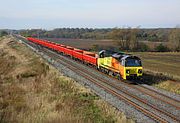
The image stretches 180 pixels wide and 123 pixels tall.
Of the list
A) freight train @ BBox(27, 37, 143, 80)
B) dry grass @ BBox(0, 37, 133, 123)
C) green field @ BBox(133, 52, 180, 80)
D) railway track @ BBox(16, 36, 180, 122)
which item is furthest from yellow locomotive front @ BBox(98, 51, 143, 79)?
green field @ BBox(133, 52, 180, 80)

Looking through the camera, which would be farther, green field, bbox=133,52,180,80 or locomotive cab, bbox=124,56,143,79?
green field, bbox=133,52,180,80

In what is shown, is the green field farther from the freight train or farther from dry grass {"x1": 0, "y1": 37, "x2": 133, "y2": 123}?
dry grass {"x1": 0, "y1": 37, "x2": 133, "y2": 123}

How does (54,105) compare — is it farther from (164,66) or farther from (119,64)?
(164,66)

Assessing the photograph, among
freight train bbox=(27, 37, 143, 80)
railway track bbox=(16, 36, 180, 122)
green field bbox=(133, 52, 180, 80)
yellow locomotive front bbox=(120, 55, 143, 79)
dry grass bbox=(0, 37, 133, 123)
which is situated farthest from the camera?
green field bbox=(133, 52, 180, 80)

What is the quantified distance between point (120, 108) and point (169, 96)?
15.3 feet

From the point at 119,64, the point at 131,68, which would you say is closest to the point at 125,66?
the point at 131,68

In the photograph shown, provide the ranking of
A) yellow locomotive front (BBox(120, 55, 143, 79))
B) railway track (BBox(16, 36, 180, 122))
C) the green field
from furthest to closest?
1. the green field
2. yellow locomotive front (BBox(120, 55, 143, 79))
3. railway track (BBox(16, 36, 180, 122))

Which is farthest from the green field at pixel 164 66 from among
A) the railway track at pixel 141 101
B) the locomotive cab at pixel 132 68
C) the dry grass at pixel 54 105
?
the dry grass at pixel 54 105

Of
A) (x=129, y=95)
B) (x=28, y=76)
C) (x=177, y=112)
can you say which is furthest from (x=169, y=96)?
(x=28, y=76)

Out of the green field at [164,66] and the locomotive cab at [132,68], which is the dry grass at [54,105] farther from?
the green field at [164,66]

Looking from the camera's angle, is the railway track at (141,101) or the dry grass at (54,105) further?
the railway track at (141,101)

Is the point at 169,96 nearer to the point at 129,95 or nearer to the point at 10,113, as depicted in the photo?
the point at 129,95

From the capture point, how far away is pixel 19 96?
20438 mm

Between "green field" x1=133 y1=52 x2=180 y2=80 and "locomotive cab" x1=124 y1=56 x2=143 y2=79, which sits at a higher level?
"locomotive cab" x1=124 y1=56 x2=143 y2=79
